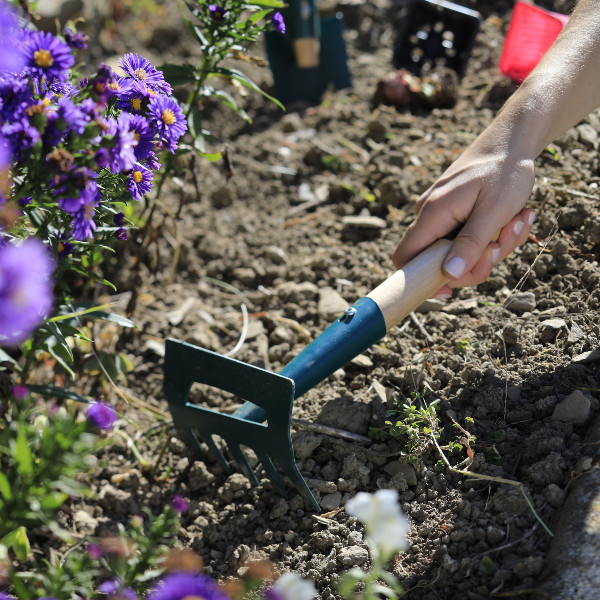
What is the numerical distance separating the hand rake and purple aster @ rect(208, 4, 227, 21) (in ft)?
2.83

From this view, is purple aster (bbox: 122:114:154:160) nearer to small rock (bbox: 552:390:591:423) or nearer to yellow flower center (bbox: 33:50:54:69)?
yellow flower center (bbox: 33:50:54:69)

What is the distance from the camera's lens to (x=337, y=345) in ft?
5.79

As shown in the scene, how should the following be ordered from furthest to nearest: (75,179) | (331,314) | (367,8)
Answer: (367,8)
(331,314)
(75,179)

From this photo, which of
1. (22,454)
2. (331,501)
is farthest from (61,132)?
(331,501)

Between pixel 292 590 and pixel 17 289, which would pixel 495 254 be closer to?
pixel 292 590

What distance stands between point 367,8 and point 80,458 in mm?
3587

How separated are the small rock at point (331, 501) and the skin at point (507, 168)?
63 cm

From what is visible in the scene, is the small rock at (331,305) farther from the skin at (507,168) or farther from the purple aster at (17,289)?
the purple aster at (17,289)

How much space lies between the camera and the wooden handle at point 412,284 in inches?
70.4

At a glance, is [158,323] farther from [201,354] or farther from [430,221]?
[430,221]

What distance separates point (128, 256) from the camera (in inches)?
107

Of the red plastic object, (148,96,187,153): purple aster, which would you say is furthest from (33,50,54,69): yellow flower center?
the red plastic object

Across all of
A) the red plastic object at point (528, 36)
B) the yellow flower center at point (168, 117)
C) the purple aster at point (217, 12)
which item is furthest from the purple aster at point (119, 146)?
the red plastic object at point (528, 36)

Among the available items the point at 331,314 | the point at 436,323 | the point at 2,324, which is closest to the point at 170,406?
the point at 331,314
